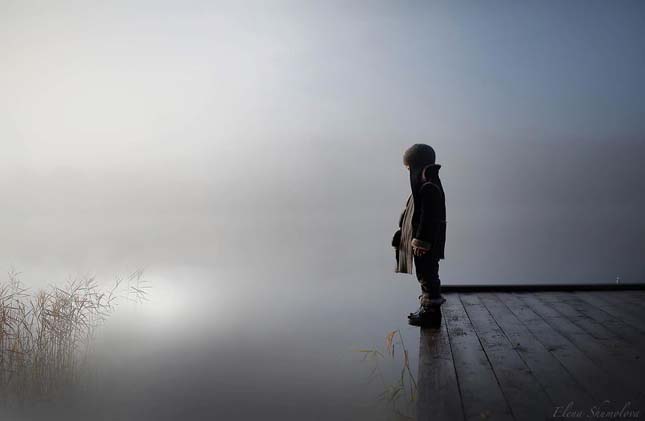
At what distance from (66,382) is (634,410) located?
4.95m

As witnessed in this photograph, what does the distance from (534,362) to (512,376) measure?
0.98ft

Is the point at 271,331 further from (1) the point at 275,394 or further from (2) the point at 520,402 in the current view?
(2) the point at 520,402

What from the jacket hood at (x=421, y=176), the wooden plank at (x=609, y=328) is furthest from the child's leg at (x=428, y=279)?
the wooden plank at (x=609, y=328)

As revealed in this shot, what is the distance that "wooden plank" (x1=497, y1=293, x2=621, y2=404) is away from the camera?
2301 millimetres

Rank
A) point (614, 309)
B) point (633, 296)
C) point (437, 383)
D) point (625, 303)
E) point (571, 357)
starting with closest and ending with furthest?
1. point (437, 383)
2. point (571, 357)
3. point (614, 309)
4. point (625, 303)
5. point (633, 296)

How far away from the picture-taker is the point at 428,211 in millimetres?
3480

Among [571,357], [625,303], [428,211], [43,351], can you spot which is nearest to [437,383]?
[571,357]

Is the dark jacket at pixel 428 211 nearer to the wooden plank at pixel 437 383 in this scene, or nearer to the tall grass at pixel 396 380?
the wooden plank at pixel 437 383

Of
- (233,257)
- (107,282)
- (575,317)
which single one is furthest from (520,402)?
(233,257)

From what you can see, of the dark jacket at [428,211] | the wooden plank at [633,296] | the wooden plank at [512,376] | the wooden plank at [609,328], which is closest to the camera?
the wooden plank at [512,376]

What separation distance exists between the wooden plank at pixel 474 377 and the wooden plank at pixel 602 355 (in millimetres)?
500

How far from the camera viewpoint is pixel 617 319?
3.88m

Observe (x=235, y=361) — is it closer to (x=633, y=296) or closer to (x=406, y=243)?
(x=406, y=243)

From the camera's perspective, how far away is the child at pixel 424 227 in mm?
3500
